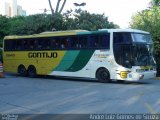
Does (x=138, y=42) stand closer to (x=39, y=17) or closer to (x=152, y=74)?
(x=152, y=74)

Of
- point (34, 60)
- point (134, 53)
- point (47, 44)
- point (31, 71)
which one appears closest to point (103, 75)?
point (134, 53)

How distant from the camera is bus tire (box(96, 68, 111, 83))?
77.2 ft

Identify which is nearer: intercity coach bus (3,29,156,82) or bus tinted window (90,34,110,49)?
intercity coach bus (3,29,156,82)

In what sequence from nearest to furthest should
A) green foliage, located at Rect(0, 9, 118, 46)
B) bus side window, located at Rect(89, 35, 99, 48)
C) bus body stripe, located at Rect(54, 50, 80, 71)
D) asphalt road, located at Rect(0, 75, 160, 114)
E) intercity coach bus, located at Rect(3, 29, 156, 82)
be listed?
1. asphalt road, located at Rect(0, 75, 160, 114)
2. intercity coach bus, located at Rect(3, 29, 156, 82)
3. bus side window, located at Rect(89, 35, 99, 48)
4. bus body stripe, located at Rect(54, 50, 80, 71)
5. green foliage, located at Rect(0, 9, 118, 46)

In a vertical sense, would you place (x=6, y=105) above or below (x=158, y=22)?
below

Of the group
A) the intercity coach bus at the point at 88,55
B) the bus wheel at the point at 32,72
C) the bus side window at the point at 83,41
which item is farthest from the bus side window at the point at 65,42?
the bus wheel at the point at 32,72

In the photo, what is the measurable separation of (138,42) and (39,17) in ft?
53.3

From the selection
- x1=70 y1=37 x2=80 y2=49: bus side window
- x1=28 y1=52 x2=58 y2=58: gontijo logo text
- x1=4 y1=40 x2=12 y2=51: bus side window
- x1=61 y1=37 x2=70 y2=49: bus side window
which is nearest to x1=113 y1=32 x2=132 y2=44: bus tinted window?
x1=70 y1=37 x2=80 y2=49: bus side window

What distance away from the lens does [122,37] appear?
22734 millimetres

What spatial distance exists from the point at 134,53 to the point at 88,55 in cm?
316

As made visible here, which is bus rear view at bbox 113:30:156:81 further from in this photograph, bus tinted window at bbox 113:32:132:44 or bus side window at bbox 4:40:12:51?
bus side window at bbox 4:40:12:51

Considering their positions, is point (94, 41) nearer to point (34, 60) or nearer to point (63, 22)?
point (34, 60)

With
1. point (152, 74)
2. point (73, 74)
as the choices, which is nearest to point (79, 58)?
point (73, 74)

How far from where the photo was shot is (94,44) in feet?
78.7
